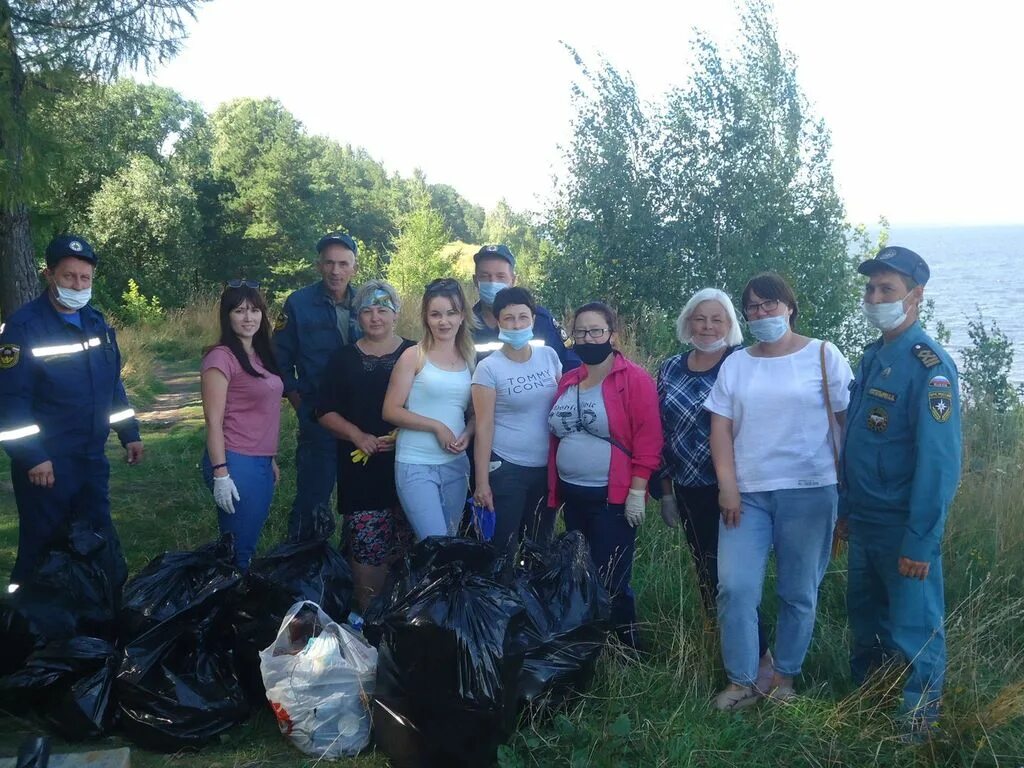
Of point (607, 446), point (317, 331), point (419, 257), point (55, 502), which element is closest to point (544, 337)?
point (607, 446)

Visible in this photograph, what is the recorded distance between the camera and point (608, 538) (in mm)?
3768

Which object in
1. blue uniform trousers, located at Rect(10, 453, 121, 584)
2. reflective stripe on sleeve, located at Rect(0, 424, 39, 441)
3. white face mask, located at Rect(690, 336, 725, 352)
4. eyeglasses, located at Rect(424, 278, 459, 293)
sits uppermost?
eyeglasses, located at Rect(424, 278, 459, 293)

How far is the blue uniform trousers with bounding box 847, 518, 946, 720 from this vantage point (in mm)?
3121

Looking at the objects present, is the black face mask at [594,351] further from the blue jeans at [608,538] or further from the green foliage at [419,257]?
the green foliage at [419,257]

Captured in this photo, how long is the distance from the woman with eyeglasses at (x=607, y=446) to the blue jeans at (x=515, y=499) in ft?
0.56

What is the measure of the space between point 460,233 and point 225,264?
41.0m

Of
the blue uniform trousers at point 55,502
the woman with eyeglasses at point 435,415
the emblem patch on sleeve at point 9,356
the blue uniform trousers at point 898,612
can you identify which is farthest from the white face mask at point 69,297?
the blue uniform trousers at point 898,612

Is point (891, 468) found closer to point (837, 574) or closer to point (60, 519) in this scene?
point (837, 574)

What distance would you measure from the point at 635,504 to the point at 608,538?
0.71 feet

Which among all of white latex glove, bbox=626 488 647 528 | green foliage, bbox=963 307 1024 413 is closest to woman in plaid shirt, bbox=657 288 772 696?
white latex glove, bbox=626 488 647 528

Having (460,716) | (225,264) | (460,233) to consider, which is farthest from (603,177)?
(460,233)

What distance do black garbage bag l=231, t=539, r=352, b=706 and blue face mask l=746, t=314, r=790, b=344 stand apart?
2.02m

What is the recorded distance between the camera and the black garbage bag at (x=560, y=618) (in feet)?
10.1

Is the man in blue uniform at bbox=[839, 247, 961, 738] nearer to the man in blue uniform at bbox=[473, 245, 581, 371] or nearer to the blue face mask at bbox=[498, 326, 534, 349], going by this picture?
the blue face mask at bbox=[498, 326, 534, 349]
